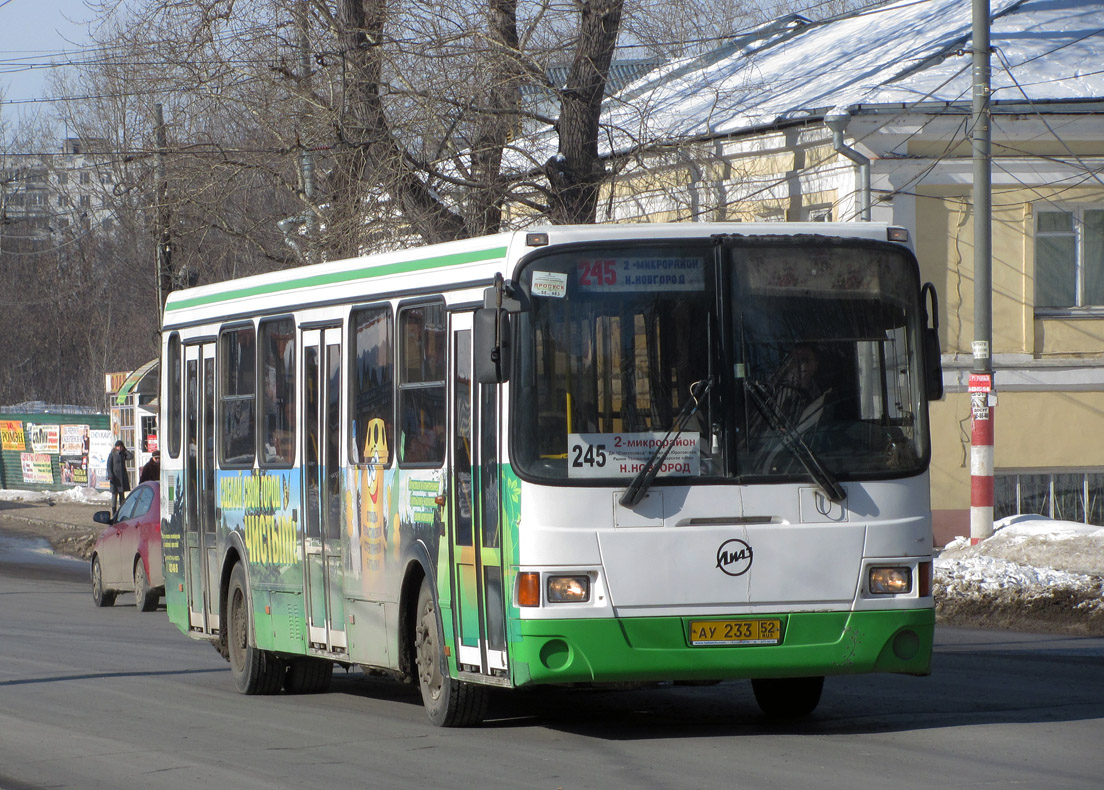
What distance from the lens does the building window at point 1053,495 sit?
22.7 m

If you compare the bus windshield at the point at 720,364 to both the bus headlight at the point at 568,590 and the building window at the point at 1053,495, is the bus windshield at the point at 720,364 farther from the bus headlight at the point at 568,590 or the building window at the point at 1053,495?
the building window at the point at 1053,495

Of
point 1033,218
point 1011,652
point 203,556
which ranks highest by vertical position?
point 1033,218

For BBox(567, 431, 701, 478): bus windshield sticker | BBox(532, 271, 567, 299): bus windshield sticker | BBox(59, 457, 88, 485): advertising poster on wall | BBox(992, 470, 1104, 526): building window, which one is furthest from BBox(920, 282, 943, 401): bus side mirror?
BBox(59, 457, 88, 485): advertising poster on wall

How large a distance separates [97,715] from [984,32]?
12.2 meters

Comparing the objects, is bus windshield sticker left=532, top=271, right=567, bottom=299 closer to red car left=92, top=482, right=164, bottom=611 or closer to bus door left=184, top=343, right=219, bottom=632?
bus door left=184, top=343, right=219, bottom=632

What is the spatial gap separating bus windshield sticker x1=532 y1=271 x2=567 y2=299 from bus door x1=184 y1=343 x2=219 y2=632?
15.0 ft

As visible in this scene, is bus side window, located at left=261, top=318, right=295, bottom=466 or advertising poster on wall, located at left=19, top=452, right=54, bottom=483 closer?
bus side window, located at left=261, top=318, right=295, bottom=466

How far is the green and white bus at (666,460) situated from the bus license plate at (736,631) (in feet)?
0.04

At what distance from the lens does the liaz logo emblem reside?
8258mm

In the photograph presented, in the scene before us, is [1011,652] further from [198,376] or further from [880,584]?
[198,376]

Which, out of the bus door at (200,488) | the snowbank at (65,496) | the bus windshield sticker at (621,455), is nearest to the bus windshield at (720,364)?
the bus windshield sticker at (621,455)

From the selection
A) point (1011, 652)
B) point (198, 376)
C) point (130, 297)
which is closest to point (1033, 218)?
point (1011, 652)

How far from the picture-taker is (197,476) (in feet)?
40.9

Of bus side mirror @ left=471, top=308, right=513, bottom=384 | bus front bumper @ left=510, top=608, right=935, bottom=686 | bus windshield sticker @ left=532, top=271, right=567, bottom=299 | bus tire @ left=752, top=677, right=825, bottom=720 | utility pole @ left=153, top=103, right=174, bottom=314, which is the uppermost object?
utility pole @ left=153, top=103, right=174, bottom=314
